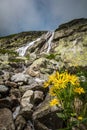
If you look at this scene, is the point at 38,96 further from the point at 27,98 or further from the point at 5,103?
the point at 5,103

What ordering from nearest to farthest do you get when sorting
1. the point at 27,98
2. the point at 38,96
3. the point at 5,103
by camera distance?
1. the point at 5,103
2. the point at 27,98
3. the point at 38,96

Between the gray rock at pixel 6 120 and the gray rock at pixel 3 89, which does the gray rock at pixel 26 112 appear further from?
the gray rock at pixel 3 89

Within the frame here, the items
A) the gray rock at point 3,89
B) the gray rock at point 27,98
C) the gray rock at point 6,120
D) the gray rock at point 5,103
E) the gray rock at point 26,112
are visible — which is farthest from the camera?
the gray rock at point 3,89

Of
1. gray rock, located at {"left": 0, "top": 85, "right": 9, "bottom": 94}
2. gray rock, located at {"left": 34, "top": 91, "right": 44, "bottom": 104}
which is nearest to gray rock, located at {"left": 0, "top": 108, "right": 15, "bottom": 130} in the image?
gray rock, located at {"left": 34, "top": 91, "right": 44, "bottom": 104}

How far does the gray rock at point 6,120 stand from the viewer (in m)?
10.0

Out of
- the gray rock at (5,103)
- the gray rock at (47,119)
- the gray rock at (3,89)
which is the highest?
the gray rock at (3,89)

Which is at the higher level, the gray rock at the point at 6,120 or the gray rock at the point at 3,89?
the gray rock at the point at 3,89

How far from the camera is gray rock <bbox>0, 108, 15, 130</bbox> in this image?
32.8 ft

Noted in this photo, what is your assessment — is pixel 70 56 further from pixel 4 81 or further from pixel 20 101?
pixel 20 101

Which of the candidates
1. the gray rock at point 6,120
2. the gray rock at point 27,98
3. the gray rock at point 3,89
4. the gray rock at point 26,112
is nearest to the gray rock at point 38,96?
the gray rock at point 27,98

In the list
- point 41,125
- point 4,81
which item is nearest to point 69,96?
point 41,125

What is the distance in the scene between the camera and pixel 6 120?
411 inches

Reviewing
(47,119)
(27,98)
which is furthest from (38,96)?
(47,119)

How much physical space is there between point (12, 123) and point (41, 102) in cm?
215
